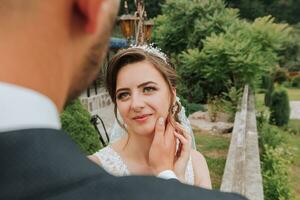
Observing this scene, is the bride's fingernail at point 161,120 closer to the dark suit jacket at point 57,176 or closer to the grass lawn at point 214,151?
the dark suit jacket at point 57,176

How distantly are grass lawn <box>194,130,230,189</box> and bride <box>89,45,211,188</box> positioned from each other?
5.04 metres

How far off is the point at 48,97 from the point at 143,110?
157cm

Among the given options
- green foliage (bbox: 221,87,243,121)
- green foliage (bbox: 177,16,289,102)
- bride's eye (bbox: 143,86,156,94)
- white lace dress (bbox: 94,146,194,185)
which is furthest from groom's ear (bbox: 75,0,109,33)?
green foliage (bbox: 177,16,289,102)

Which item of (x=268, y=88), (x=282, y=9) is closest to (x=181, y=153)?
(x=268, y=88)

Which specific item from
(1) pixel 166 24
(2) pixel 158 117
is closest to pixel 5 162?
(2) pixel 158 117

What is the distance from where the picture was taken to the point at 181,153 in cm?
221

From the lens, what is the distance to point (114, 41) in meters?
19.5

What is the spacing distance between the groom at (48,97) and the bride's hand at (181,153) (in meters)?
1.42

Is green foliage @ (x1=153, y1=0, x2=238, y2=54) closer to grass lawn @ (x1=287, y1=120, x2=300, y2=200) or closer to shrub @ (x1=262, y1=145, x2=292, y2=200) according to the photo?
grass lawn @ (x1=287, y1=120, x2=300, y2=200)

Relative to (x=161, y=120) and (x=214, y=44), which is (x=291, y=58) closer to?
(x=214, y=44)

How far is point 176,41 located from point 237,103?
5.17m

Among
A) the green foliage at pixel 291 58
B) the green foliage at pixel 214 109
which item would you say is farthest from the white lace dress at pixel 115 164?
the green foliage at pixel 291 58

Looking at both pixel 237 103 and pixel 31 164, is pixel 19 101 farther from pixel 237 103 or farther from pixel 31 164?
pixel 237 103

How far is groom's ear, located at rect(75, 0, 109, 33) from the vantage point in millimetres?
658
